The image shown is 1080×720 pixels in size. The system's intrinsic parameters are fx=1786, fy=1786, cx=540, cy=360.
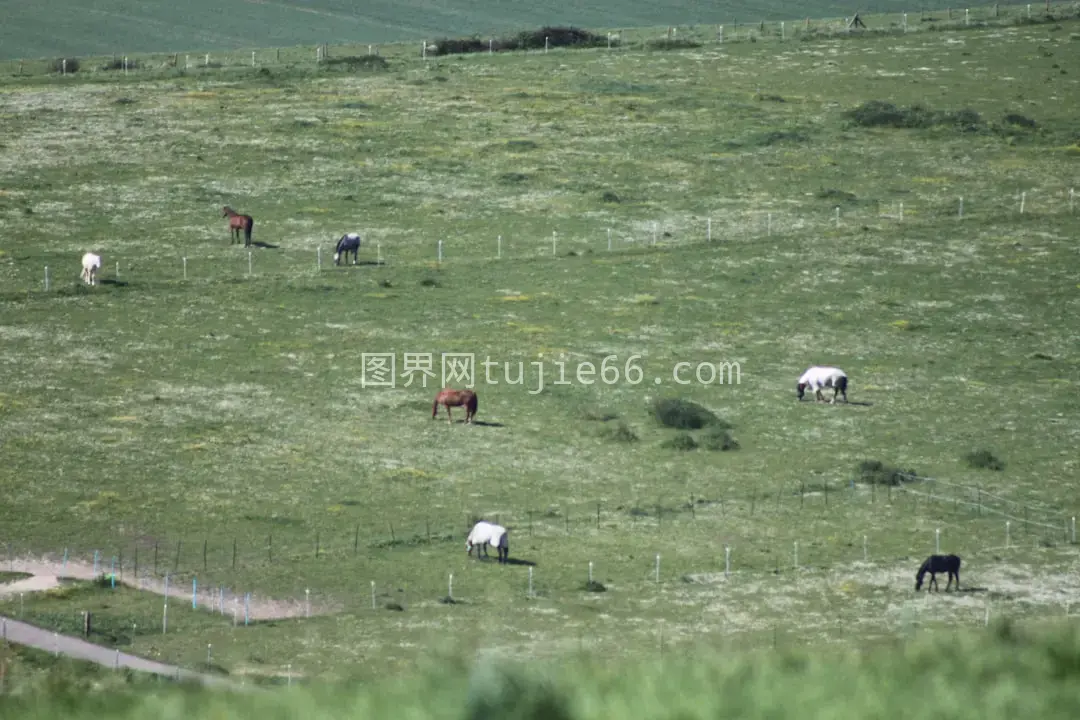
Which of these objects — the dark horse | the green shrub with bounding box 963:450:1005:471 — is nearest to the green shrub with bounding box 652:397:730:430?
the green shrub with bounding box 963:450:1005:471

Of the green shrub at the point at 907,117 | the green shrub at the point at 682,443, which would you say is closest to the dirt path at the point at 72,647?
the green shrub at the point at 682,443

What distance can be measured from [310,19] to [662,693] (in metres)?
144

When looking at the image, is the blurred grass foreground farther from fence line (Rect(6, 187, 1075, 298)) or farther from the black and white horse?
the black and white horse

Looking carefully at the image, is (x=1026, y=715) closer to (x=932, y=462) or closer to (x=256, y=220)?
(x=932, y=462)

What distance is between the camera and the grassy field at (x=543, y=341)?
142 feet

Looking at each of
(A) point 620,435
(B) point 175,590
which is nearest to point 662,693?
(B) point 175,590

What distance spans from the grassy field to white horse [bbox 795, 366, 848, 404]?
806 mm

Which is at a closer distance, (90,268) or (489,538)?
(489,538)

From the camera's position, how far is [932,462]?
56.6 m

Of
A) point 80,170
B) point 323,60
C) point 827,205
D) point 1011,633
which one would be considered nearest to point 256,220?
point 80,170

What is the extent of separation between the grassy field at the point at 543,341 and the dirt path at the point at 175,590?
423 mm

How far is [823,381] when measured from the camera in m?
63.3

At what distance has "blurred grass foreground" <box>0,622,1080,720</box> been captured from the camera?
11117 mm

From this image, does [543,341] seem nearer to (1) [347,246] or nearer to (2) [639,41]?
(1) [347,246]
